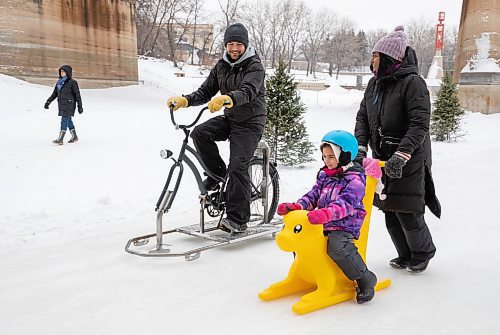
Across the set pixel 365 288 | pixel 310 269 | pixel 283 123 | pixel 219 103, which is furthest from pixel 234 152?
pixel 283 123

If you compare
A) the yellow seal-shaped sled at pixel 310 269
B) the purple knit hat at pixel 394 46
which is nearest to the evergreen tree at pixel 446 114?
the purple knit hat at pixel 394 46

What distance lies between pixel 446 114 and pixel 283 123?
659 centimetres

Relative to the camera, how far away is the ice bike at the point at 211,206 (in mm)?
4285

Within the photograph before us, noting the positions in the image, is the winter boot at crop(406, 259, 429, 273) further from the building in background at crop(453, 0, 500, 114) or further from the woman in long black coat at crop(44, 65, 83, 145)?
the building in background at crop(453, 0, 500, 114)

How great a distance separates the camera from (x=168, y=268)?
411 centimetres

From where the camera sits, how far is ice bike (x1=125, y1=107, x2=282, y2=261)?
4.29 metres

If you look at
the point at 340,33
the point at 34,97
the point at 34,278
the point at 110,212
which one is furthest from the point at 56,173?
the point at 340,33

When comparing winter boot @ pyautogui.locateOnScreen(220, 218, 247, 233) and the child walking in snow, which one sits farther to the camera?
winter boot @ pyautogui.locateOnScreen(220, 218, 247, 233)

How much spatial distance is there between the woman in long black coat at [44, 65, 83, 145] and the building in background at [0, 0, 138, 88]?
8.91 metres

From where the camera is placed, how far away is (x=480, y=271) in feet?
13.2

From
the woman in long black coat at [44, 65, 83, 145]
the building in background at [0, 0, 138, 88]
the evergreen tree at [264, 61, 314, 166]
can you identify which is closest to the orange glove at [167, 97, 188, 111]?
the evergreen tree at [264, 61, 314, 166]

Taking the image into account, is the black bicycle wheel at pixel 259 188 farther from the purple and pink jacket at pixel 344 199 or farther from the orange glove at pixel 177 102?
the purple and pink jacket at pixel 344 199

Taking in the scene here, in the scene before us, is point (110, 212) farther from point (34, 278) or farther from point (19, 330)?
point (19, 330)

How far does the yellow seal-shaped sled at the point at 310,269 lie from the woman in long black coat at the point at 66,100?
8459 mm
